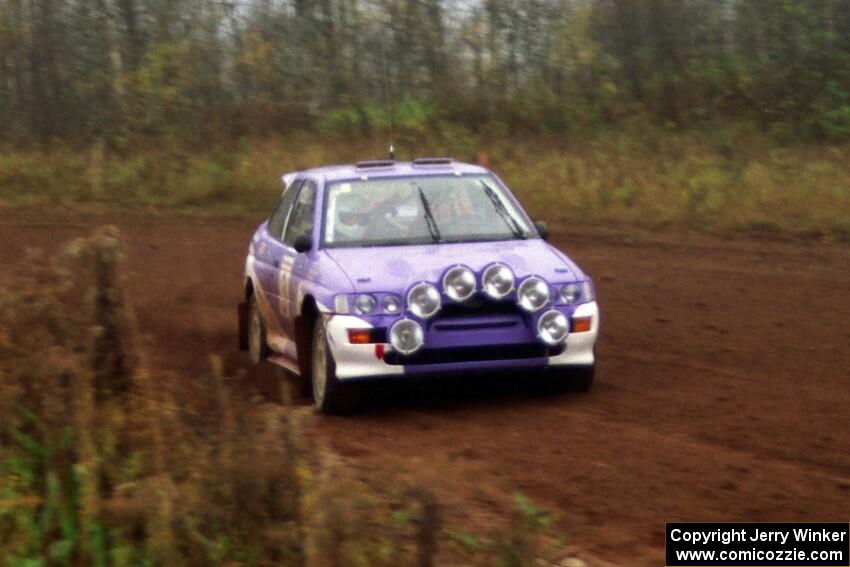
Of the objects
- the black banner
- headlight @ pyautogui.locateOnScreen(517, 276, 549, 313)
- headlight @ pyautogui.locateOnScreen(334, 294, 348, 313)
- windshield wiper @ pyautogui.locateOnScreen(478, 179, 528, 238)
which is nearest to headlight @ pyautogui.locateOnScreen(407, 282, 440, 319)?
headlight @ pyautogui.locateOnScreen(334, 294, 348, 313)

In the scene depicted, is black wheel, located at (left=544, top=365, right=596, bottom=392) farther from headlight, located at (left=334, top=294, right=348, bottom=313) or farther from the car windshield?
headlight, located at (left=334, top=294, right=348, bottom=313)

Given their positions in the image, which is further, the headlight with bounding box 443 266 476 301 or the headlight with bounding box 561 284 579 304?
the headlight with bounding box 561 284 579 304

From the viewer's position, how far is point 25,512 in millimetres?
6547

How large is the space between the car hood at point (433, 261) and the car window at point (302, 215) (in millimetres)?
741

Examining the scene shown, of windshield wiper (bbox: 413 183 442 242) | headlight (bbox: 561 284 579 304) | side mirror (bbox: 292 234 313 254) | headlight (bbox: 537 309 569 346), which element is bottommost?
headlight (bbox: 537 309 569 346)

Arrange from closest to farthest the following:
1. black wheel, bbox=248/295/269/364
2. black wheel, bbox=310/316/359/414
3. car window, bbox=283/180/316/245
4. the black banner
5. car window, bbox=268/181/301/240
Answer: the black banner
black wheel, bbox=310/316/359/414
car window, bbox=283/180/316/245
car window, bbox=268/181/301/240
black wheel, bbox=248/295/269/364

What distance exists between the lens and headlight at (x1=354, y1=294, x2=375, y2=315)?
930 centimetres

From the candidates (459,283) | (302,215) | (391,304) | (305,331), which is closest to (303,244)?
(305,331)

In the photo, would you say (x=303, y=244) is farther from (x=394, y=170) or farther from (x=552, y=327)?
(x=552, y=327)

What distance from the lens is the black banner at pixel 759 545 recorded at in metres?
6.03

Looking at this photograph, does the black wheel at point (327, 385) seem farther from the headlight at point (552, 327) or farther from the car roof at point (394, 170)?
the car roof at point (394, 170)

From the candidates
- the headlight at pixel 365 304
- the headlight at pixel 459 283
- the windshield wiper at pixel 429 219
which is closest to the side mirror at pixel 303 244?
the windshield wiper at pixel 429 219

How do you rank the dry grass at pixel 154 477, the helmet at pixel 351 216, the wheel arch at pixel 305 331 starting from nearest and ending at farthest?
the dry grass at pixel 154 477
the wheel arch at pixel 305 331
the helmet at pixel 351 216

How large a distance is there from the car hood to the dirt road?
36.2 inches
